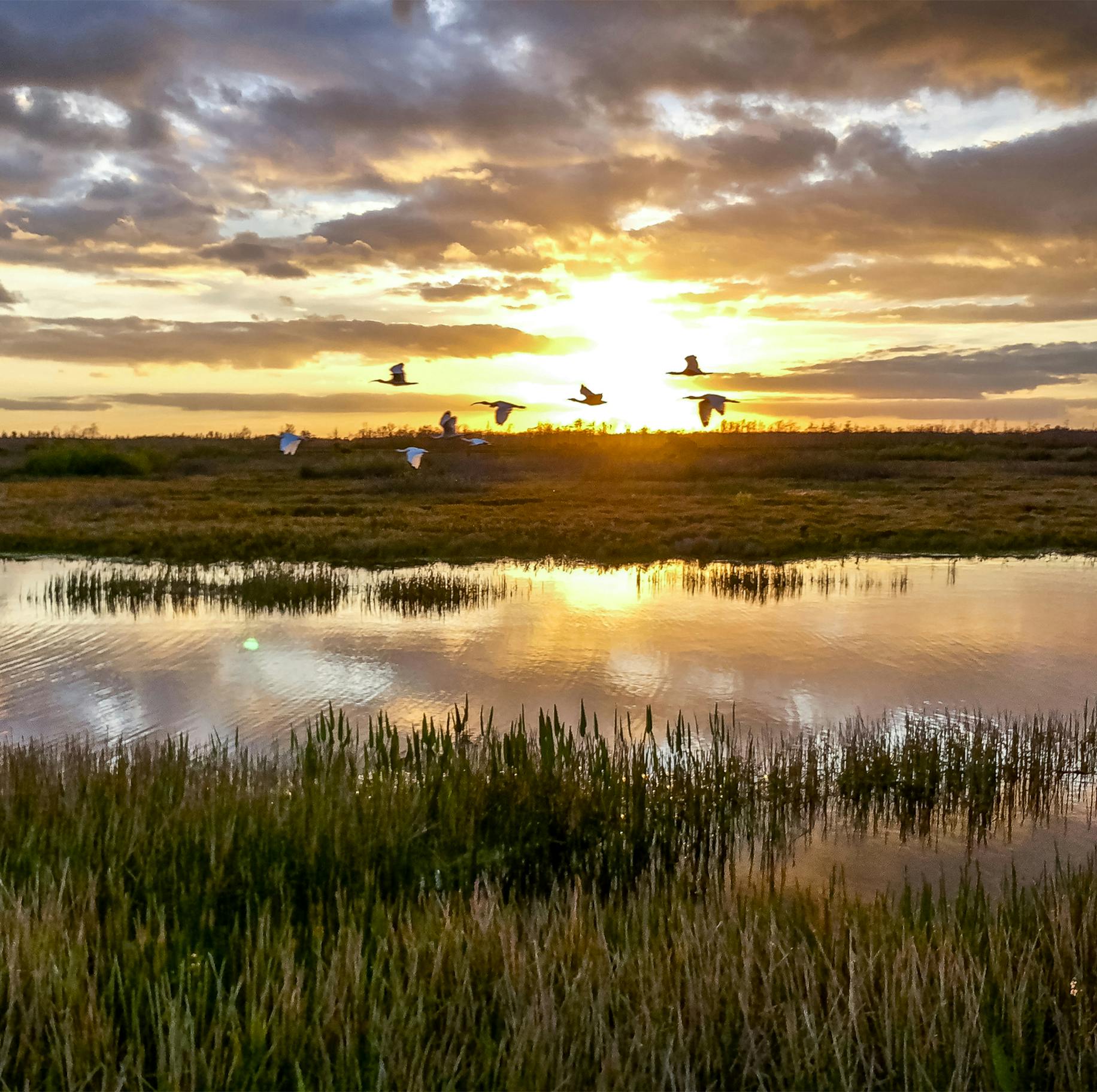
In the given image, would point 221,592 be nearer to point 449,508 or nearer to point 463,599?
point 463,599

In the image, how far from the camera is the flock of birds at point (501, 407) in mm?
11156

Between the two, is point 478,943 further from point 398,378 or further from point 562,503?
point 562,503

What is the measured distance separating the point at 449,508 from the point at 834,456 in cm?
3291

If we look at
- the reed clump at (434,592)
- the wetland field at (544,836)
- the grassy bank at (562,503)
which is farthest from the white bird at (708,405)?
the grassy bank at (562,503)

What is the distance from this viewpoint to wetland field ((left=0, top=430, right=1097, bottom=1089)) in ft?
14.7

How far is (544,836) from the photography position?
775 cm

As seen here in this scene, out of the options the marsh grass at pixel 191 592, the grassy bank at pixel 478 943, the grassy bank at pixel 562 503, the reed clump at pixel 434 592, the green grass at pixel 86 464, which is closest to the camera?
the grassy bank at pixel 478 943

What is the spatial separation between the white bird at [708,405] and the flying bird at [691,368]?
0.31 meters

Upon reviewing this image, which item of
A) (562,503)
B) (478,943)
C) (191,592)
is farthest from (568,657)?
(562,503)

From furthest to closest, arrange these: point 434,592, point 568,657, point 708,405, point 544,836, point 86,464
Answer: point 86,464 < point 434,592 < point 568,657 < point 708,405 < point 544,836

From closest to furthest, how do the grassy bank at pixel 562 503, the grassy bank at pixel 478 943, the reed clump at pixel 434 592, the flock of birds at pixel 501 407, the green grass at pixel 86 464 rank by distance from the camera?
the grassy bank at pixel 478 943 → the flock of birds at pixel 501 407 → the reed clump at pixel 434 592 → the grassy bank at pixel 562 503 → the green grass at pixel 86 464

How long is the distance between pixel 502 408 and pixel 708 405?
2480 millimetres

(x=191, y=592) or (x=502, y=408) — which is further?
(x=191, y=592)

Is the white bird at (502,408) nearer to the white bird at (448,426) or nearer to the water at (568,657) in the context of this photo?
the white bird at (448,426)
